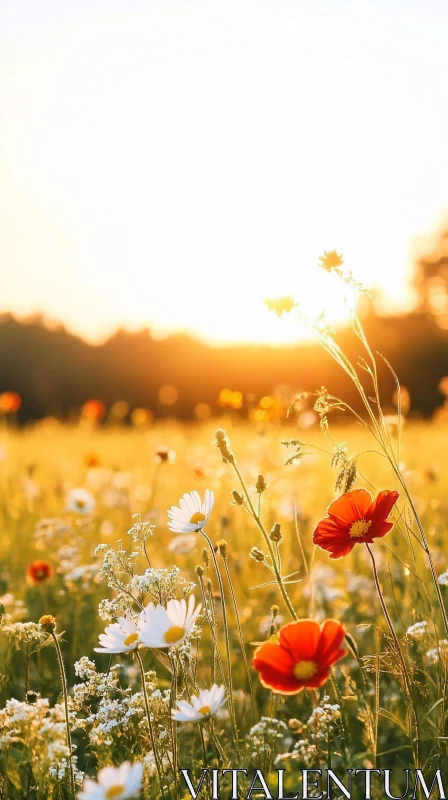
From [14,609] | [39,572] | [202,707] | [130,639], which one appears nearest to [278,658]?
[202,707]

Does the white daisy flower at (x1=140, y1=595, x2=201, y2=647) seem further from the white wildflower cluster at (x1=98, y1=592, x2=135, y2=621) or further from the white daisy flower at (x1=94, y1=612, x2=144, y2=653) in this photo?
the white wildflower cluster at (x1=98, y1=592, x2=135, y2=621)

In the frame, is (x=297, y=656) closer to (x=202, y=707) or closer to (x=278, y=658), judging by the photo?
(x=278, y=658)

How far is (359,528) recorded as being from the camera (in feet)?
5.49

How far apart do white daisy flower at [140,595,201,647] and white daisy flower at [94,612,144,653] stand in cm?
5

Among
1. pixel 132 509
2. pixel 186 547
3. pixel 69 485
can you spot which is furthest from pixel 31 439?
pixel 186 547

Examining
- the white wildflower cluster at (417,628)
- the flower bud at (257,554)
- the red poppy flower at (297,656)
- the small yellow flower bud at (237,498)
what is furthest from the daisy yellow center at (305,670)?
the white wildflower cluster at (417,628)

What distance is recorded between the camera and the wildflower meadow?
1579mm

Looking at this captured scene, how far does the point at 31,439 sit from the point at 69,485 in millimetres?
4344

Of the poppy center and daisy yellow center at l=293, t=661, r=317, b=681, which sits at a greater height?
daisy yellow center at l=293, t=661, r=317, b=681

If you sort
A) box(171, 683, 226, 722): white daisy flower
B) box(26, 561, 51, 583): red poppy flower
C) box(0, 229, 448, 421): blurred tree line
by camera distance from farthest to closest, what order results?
box(0, 229, 448, 421): blurred tree line → box(26, 561, 51, 583): red poppy flower → box(171, 683, 226, 722): white daisy flower

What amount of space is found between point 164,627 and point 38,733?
1.27ft

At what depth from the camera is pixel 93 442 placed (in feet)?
29.8

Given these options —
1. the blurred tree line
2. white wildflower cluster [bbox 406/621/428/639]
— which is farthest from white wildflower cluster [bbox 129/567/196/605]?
the blurred tree line

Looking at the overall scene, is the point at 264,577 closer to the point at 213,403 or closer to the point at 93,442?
the point at 93,442
